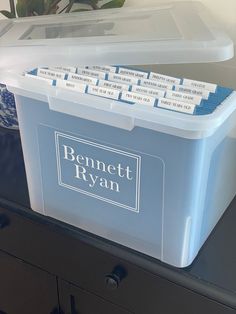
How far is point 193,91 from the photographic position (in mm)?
736

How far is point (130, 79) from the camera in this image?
78 centimetres

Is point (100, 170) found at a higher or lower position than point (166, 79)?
lower

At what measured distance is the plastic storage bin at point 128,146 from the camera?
0.70 metres

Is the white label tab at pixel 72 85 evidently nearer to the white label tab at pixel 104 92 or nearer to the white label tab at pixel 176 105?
the white label tab at pixel 104 92

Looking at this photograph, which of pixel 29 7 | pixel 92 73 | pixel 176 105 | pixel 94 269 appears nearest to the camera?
pixel 176 105

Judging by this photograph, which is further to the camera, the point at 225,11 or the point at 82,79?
the point at 225,11

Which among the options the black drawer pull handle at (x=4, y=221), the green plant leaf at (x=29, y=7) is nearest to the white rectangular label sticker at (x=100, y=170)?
the black drawer pull handle at (x=4, y=221)

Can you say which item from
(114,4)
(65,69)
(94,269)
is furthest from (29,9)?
(94,269)

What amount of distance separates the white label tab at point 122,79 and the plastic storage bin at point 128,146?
0.02m

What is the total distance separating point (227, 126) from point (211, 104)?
0.07 metres

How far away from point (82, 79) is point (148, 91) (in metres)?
0.11

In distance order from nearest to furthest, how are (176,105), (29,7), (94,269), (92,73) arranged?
(176,105)
(92,73)
(94,269)
(29,7)

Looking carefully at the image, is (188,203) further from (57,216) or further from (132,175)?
(57,216)

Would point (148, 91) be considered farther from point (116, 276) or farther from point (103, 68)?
point (116, 276)
